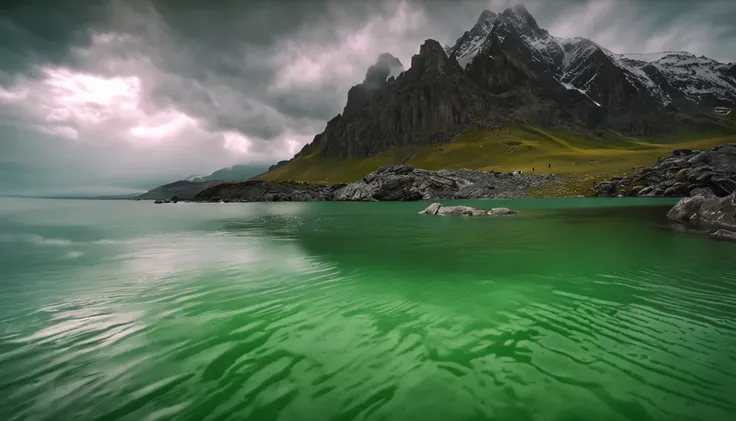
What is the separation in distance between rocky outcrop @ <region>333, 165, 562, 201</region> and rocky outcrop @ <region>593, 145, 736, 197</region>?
25.6 meters

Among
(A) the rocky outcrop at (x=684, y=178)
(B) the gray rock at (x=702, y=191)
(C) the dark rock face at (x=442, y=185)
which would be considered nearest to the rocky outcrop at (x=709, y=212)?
(A) the rocky outcrop at (x=684, y=178)

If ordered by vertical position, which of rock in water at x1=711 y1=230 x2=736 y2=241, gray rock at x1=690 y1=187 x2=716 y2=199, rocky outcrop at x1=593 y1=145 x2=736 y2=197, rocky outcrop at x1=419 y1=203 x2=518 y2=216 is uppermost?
rocky outcrop at x1=593 y1=145 x2=736 y2=197

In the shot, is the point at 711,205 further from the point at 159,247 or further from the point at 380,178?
the point at 380,178

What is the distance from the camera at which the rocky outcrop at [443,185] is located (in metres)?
163

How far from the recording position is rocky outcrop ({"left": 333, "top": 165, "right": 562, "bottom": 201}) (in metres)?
163

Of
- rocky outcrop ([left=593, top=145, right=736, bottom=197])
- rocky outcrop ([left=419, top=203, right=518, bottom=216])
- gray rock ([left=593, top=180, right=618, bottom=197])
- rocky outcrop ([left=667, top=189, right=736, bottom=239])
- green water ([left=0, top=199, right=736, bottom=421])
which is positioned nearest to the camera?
green water ([left=0, top=199, right=736, bottom=421])

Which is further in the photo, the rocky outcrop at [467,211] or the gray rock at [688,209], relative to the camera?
the rocky outcrop at [467,211]

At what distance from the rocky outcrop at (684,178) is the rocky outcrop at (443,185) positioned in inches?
1006

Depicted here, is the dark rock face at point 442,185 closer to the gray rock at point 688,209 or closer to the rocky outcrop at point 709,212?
the gray rock at point 688,209

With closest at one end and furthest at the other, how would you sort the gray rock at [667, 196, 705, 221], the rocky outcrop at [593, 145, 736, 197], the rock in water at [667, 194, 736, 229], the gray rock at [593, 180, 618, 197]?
1. the rock in water at [667, 194, 736, 229]
2. the gray rock at [667, 196, 705, 221]
3. the rocky outcrop at [593, 145, 736, 197]
4. the gray rock at [593, 180, 618, 197]

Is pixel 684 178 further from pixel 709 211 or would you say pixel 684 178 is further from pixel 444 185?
pixel 709 211

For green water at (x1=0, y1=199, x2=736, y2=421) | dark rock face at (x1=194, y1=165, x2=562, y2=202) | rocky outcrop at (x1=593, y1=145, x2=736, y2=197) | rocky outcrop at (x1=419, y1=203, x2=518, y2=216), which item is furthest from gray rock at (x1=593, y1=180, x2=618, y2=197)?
green water at (x1=0, y1=199, x2=736, y2=421)

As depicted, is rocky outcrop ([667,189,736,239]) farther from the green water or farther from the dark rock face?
the dark rock face

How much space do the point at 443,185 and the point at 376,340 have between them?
164 m
